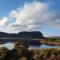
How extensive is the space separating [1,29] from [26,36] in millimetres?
460

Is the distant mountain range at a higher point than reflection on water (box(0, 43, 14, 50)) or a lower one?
higher

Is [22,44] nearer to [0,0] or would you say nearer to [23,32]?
[23,32]

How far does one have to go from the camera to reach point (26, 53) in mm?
2957

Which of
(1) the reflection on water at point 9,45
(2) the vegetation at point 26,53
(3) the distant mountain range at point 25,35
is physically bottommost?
Result: (2) the vegetation at point 26,53

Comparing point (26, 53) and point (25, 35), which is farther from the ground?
point (25, 35)

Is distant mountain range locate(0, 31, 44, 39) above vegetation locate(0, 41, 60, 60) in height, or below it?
above

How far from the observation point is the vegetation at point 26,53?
9.55 feet

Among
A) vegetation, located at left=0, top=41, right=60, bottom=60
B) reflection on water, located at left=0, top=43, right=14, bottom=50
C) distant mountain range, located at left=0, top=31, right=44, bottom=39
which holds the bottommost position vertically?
vegetation, located at left=0, top=41, right=60, bottom=60

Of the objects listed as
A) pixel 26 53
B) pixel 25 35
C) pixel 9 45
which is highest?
pixel 25 35

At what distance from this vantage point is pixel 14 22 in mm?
3006

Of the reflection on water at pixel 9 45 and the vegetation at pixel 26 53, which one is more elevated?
the reflection on water at pixel 9 45

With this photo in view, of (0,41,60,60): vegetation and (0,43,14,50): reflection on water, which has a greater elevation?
(0,43,14,50): reflection on water

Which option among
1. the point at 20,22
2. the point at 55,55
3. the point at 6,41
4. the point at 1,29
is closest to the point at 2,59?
the point at 6,41

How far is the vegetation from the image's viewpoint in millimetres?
2910
